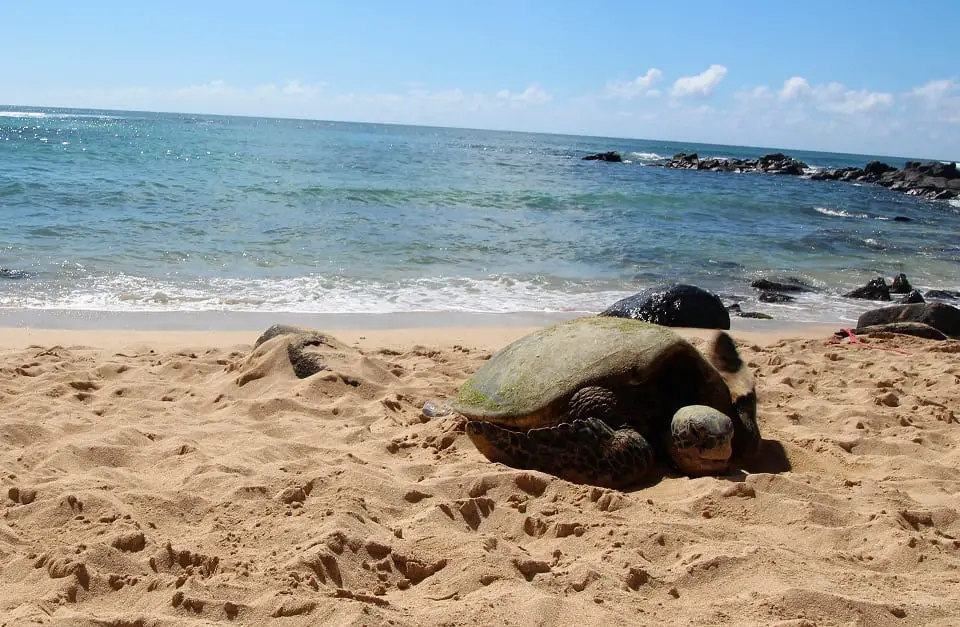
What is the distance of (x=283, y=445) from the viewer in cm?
380

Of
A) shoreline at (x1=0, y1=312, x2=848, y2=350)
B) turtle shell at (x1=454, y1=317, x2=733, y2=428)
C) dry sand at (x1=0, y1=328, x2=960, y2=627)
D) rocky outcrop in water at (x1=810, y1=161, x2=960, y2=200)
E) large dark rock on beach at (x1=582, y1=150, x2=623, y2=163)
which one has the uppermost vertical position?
large dark rock on beach at (x1=582, y1=150, x2=623, y2=163)

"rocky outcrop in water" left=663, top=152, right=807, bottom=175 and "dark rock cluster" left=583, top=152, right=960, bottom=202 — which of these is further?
"rocky outcrop in water" left=663, top=152, right=807, bottom=175

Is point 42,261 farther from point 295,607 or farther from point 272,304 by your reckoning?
point 295,607

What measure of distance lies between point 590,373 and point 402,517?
1212 mm

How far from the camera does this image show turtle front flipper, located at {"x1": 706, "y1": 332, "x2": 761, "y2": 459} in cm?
379

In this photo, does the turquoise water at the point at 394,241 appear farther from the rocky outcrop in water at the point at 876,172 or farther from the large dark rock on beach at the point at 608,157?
the large dark rock on beach at the point at 608,157

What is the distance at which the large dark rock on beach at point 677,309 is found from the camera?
7.90 meters

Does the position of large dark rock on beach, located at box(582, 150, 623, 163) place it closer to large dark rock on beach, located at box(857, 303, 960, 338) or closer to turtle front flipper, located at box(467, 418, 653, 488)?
large dark rock on beach, located at box(857, 303, 960, 338)

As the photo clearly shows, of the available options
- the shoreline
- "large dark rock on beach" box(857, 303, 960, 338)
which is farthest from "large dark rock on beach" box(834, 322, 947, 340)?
the shoreline

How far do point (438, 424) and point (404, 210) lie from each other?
13.8 meters

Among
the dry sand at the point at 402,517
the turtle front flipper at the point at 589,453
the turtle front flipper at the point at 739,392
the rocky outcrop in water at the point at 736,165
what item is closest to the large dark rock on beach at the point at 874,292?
the dry sand at the point at 402,517

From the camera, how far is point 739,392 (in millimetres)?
3904

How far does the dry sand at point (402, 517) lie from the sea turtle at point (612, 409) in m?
0.13

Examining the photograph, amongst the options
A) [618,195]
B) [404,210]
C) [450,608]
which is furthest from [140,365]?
[618,195]
